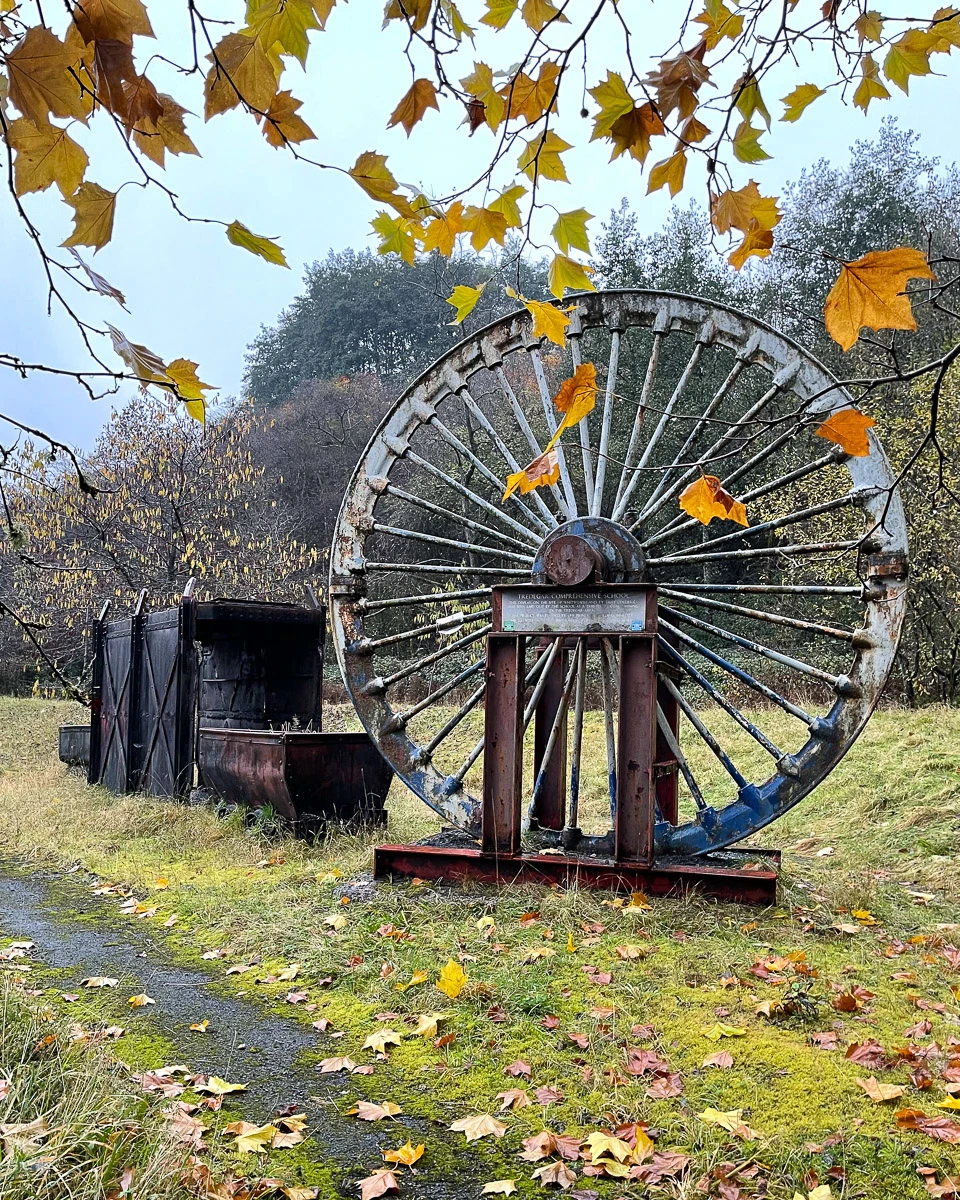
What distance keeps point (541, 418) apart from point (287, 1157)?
18.8 meters

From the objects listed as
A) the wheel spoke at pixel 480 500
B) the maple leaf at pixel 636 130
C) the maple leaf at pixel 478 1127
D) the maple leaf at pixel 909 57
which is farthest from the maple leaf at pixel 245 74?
the wheel spoke at pixel 480 500

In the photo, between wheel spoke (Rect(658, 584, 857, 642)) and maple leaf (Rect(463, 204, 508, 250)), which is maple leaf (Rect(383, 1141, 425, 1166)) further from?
wheel spoke (Rect(658, 584, 857, 642))

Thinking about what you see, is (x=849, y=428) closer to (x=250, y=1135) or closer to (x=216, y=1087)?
(x=250, y=1135)

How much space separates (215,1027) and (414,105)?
3634 mm

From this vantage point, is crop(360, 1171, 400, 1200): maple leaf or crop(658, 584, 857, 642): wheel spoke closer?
crop(360, 1171, 400, 1200): maple leaf

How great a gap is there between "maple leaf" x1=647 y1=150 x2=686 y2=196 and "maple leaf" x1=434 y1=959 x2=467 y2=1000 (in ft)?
11.0

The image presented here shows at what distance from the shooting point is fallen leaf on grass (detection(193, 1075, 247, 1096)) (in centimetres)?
356

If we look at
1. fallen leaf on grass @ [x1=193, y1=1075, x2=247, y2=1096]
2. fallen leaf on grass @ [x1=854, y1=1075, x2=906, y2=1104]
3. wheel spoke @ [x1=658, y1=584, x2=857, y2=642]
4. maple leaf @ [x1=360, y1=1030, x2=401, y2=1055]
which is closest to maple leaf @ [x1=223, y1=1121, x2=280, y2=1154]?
fallen leaf on grass @ [x1=193, y1=1075, x2=247, y2=1096]

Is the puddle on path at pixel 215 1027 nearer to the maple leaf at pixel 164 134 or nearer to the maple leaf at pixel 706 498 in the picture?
the maple leaf at pixel 706 498

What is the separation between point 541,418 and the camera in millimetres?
21031

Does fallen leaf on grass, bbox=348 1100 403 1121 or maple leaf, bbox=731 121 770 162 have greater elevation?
maple leaf, bbox=731 121 770 162

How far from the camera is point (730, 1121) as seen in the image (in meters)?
3.21

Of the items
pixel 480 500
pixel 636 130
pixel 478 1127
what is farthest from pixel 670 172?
pixel 480 500

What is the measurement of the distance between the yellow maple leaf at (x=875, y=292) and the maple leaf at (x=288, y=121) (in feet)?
3.71
